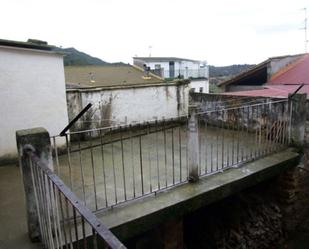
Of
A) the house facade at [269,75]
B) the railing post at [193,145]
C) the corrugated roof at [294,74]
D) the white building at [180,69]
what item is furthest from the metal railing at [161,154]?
the white building at [180,69]

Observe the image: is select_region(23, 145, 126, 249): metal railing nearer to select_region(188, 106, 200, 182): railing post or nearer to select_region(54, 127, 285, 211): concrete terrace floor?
select_region(54, 127, 285, 211): concrete terrace floor

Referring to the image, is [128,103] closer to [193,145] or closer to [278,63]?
[193,145]

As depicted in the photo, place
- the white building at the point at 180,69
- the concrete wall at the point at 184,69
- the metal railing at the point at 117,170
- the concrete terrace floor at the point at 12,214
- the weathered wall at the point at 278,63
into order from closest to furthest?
the concrete terrace floor at the point at 12,214, the metal railing at the point at 117,170, the weathered wall at the point at 278,63, the white building at the point at 180,69, the concrete wall at the point at 184,69

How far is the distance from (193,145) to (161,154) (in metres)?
1.87

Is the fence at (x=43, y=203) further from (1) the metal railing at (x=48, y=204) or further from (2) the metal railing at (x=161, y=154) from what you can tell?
(2) the metal railing at (x=161, y=154)

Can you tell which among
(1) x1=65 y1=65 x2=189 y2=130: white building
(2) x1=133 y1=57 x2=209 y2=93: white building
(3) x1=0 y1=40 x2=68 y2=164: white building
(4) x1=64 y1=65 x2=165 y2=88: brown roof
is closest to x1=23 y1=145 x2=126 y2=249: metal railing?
(3) x1=0 y1=40 x2=68 y2=164: white building

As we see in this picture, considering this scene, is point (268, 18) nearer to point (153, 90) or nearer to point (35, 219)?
point (153, 90)

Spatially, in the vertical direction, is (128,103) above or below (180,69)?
below

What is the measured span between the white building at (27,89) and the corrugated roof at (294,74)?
7556mm

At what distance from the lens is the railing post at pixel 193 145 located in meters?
3.81

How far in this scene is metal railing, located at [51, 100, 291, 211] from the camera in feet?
12.2

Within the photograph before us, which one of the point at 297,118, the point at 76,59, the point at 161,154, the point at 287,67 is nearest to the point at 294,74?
the point at 287,67

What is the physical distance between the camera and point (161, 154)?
5664mm

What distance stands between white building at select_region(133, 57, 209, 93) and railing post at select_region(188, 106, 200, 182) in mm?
21611
